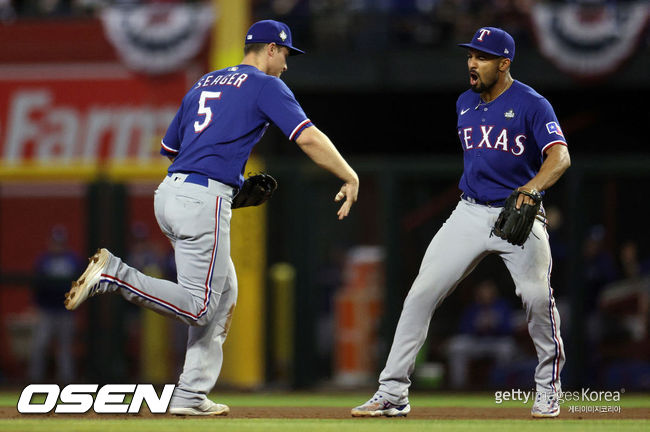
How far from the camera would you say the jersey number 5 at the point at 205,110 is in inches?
244

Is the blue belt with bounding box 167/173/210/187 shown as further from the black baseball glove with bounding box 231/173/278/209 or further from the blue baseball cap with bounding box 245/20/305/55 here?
the blue baseball cap with bounding box 245/20/305/55

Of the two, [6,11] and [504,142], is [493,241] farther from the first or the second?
[6,11]

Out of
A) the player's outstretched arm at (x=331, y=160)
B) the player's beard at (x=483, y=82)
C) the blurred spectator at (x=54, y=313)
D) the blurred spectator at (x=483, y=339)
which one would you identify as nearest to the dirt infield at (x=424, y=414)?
the player's outstretched arm at (x=331, y=160)

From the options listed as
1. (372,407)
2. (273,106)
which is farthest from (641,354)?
(273,106)

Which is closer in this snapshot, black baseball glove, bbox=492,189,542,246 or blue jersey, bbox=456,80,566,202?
black baseball glove, bbox=492,189,542,246

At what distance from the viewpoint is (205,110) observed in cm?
623

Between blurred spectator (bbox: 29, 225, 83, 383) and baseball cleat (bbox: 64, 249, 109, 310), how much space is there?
580 centimetres

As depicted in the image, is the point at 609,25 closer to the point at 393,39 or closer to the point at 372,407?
the point at 393,39

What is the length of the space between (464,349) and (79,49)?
18.2 ft

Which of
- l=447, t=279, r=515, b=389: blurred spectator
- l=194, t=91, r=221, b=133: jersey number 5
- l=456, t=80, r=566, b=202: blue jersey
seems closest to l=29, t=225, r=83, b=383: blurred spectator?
l=447, t=279, r=515, b=389: blurred spectator

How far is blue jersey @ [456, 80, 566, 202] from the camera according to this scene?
20.7 feet

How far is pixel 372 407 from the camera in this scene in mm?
6250

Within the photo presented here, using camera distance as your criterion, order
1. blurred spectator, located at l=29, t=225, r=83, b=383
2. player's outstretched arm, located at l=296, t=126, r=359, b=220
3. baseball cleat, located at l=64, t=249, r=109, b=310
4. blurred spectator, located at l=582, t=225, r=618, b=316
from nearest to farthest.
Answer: baseball cleat, located at l=64, t=249, r=109, b=310 < player's outstretched arm, located at l=296, t=126, r=359, b=220 < blurred spectator, located at l=582, t=225, r=618, b=316 < blurred spectator, located at l=29, t=225, r=83, b=383

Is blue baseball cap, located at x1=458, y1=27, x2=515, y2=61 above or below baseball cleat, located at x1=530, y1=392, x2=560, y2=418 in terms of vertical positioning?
above
